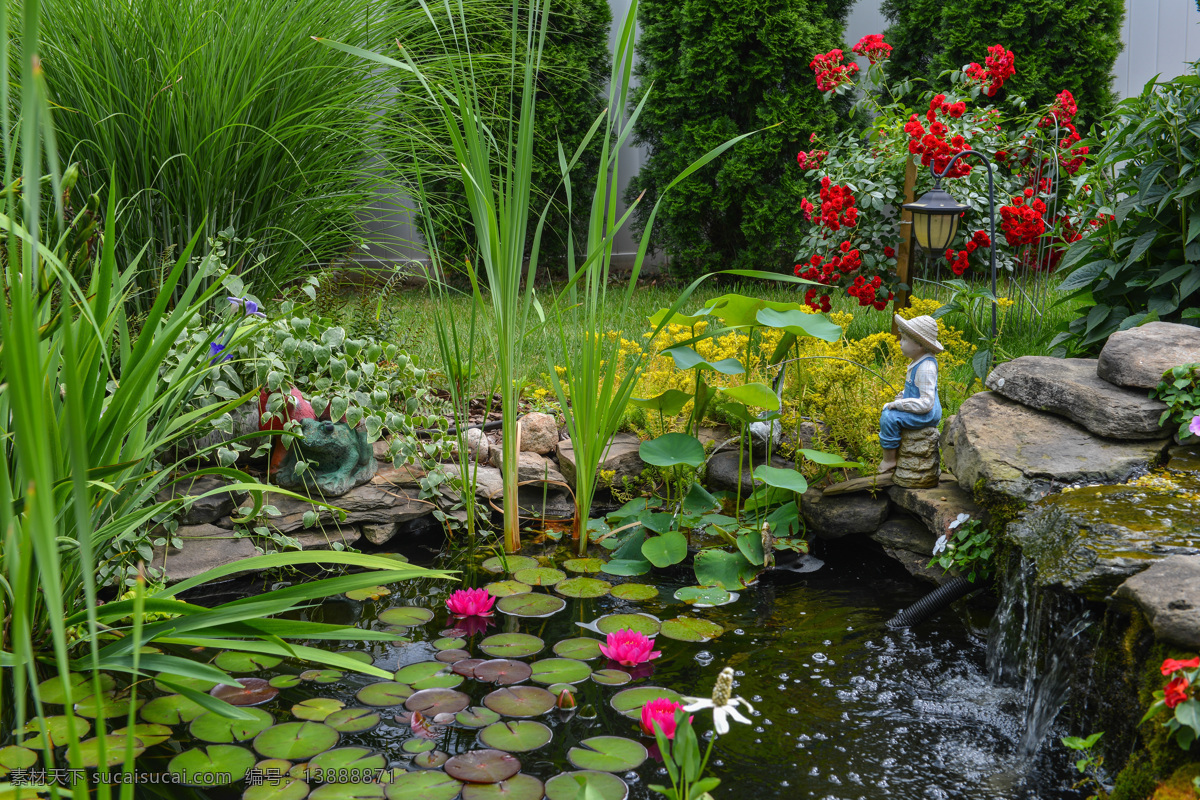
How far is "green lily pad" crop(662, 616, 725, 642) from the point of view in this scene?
198 centimetres

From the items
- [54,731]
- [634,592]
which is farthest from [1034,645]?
[54,731]

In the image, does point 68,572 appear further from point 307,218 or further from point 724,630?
point 307,218

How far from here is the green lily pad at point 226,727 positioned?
150 centimetres

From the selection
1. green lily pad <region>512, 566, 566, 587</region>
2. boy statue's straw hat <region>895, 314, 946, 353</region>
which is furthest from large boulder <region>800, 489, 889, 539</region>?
green lily pad <region>512, 566, 566, 587</region>

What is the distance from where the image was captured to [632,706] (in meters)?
1.66

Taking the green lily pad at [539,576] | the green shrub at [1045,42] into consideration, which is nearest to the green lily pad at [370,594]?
the green lily pad at [539,576]

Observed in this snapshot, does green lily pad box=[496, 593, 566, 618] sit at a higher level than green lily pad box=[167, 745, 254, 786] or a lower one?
lower

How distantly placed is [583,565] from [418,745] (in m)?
0.97

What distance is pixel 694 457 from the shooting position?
2.44 metres

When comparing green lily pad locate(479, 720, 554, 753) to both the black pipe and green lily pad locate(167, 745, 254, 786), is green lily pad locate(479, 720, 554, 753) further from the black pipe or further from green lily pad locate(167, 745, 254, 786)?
the black pipe

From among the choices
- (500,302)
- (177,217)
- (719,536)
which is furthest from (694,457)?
(177,217)

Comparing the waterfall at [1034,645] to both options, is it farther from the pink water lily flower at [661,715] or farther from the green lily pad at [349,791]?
the green lily pad at [349,791]

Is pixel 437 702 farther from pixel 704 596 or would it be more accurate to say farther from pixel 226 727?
pixel 704 596

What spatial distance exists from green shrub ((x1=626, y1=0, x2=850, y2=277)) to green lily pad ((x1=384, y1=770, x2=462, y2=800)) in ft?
18.0
